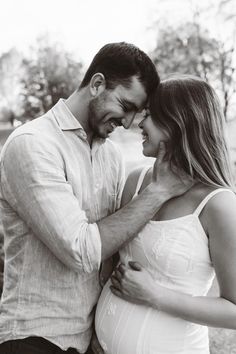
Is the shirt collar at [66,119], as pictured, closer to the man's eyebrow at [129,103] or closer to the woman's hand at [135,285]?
the man's eyebrow at [129,103]

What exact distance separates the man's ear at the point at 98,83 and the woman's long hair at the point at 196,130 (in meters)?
0.32

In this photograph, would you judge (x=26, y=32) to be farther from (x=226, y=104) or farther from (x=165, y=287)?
(x=165, y=287)

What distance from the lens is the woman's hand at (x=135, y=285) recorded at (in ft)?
5.34

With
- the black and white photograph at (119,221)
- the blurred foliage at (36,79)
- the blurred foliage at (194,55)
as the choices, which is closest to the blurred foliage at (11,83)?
the blurred foliage at (36,79)

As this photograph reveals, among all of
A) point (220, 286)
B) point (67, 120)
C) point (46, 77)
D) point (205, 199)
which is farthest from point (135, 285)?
point (46, 77)

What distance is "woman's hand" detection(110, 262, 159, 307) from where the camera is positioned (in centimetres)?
163

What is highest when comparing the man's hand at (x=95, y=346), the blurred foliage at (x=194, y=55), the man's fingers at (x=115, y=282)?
the man's fingers at (x=115, y=282)

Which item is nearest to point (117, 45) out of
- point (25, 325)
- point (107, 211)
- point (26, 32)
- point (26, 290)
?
point (107, 211)

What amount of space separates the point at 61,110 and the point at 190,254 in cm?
80

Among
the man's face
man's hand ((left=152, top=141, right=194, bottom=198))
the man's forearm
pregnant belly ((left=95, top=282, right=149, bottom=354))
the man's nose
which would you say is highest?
the man's face

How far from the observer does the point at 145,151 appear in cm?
185

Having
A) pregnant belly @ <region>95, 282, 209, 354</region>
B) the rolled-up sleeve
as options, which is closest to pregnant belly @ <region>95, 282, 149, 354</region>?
pregnant belly @ <region>95, 282, 209, 354</region>

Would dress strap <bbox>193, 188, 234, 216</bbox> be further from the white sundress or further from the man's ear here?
the man's ear

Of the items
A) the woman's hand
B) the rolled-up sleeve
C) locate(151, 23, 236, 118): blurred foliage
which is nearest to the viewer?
the rolled-up sleeve
